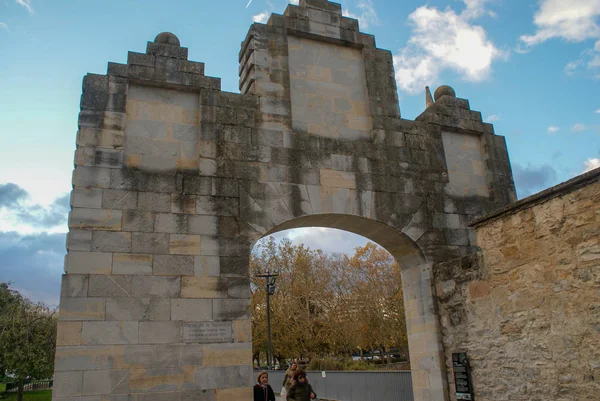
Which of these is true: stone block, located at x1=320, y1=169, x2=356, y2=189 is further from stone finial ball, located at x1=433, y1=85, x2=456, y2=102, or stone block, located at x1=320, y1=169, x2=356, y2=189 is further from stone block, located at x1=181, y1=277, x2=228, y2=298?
stone finial ball, located at x1=433, y1=85, x2=456, y2=102

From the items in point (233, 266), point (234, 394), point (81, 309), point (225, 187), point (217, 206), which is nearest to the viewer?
point (81, 309)

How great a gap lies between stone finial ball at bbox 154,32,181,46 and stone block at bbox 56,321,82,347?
4.15 m

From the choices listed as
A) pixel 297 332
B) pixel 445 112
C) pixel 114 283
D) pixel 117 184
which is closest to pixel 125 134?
pixel 117 184

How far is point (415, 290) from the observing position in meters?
7.80

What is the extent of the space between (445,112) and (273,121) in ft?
10.6

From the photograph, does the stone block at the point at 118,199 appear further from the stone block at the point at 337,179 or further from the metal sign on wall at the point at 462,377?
the metal sign on wall at the point at 462,377

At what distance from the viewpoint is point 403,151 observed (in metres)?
7.95

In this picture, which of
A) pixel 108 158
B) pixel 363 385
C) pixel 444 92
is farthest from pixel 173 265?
pixel 363 385

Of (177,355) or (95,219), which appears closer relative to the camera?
(177,355)

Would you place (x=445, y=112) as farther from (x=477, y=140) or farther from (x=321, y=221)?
(x=321, y=221)

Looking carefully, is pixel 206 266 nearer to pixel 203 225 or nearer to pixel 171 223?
pixel 203 225

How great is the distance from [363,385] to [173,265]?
31.6 ft

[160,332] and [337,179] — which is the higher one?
[337,179]

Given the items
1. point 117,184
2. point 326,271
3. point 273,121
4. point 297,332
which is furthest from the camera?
point 326,271
